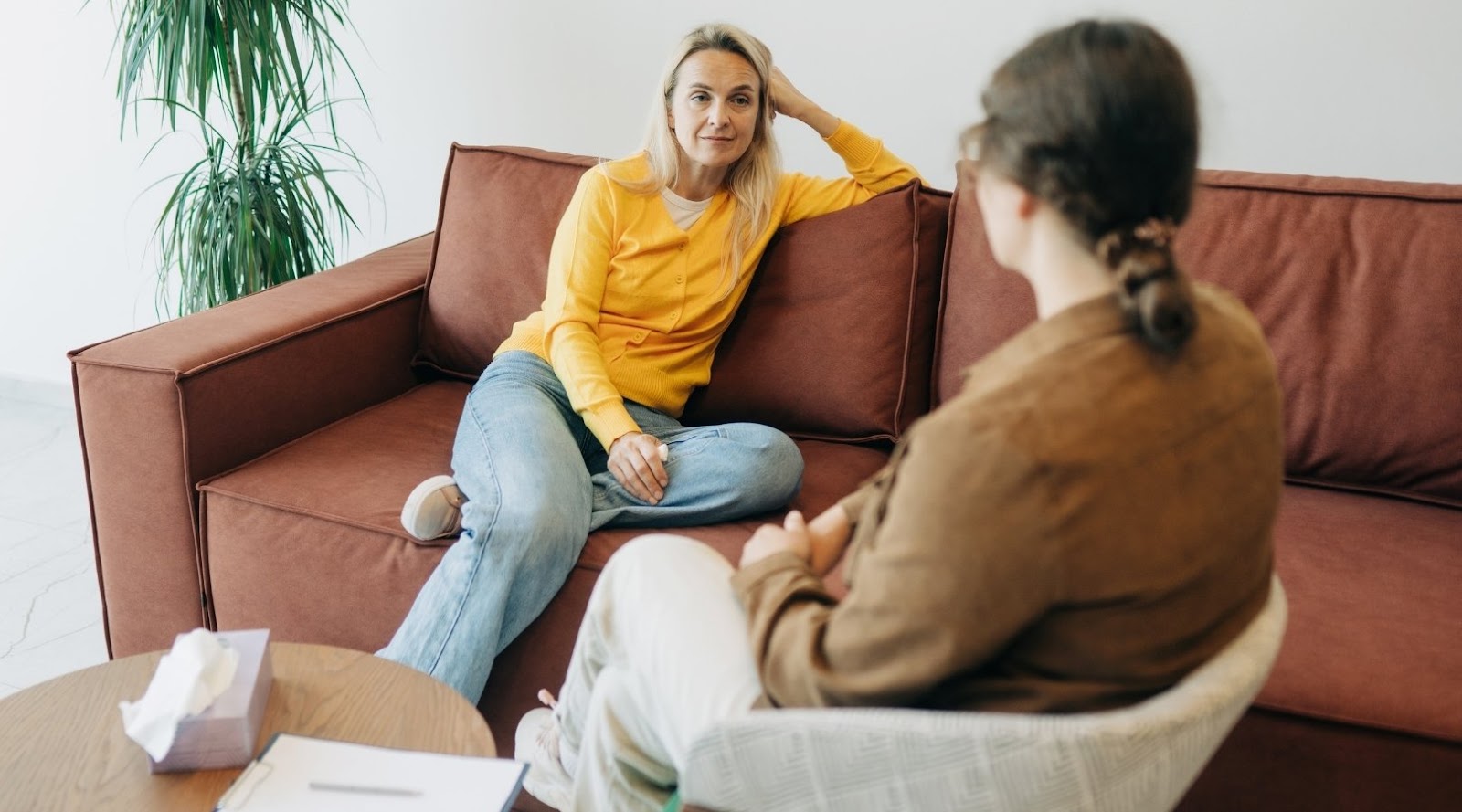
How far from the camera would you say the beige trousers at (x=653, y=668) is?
1103 millimetres

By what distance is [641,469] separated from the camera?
1843 mm

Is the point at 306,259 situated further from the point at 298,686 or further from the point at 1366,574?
the point at 1366,574

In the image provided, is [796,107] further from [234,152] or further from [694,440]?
[234,152]

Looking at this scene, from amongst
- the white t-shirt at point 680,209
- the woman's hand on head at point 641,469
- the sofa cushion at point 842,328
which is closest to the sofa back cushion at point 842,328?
the sofa cushion at point 842,328

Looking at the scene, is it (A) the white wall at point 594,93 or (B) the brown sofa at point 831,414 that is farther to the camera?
(A) the white wall at point 594,93

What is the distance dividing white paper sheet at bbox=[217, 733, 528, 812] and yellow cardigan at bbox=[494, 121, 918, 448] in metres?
0.89

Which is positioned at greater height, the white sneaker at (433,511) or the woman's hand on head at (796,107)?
the woman's hand on head at (796,107)

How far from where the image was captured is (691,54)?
2.00 m

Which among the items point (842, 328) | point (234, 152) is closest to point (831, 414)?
point (842, 328)

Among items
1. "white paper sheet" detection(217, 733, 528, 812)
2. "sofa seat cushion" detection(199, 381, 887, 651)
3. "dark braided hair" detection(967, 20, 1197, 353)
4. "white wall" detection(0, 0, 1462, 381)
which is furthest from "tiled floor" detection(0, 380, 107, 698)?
"dark braided hair" detection(967, 20, 1197, 353)

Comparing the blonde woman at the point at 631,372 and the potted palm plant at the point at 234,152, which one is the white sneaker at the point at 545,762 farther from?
the potted palm plant at the point at 234,152

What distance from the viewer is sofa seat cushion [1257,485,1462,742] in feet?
4.58

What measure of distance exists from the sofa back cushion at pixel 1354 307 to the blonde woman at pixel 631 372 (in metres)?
0.42

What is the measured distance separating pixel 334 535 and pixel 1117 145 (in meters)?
1.33
